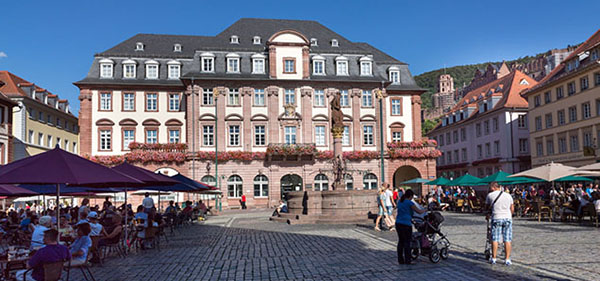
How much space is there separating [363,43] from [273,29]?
10.1 meters

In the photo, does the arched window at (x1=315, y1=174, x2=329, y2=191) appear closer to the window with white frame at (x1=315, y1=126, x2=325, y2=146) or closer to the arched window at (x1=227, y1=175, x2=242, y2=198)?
the window with white frame at (x1=315, y1=126, x2=325, y2=146)

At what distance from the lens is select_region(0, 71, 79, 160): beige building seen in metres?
47.7

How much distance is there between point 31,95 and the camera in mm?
51688

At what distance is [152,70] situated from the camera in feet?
156

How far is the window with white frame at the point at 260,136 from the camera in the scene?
4644 centimetres

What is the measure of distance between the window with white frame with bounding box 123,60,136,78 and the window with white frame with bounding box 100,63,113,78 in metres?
1.19

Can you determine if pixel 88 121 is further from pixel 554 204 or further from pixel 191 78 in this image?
pixel 554 204

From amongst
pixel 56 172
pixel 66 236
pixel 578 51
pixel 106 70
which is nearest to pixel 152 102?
pixel 106 70

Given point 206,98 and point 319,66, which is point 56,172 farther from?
point 319,66

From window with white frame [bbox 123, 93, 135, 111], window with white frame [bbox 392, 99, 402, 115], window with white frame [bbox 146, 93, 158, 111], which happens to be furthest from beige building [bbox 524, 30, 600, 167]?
window with white frame [bbox 123, 93, 135, 111]

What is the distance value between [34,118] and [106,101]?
33.5 feet

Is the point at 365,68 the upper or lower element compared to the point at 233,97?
upper

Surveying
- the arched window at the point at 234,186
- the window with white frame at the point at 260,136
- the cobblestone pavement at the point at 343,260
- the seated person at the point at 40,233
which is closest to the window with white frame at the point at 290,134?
the window with white frame at the point at 260,136

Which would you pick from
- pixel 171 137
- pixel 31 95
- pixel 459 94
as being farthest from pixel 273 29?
pixel 459 94
